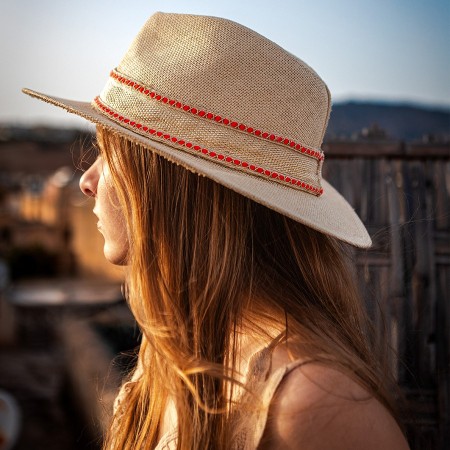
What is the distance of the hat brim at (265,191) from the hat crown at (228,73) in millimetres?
113

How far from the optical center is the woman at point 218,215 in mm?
1295

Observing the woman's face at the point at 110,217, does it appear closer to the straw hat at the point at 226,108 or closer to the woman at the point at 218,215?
the woman at the point at 218,215

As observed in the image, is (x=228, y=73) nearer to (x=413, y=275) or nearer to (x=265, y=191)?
(x=265, y=191)

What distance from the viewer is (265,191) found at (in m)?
1.33

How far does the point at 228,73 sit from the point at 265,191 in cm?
26

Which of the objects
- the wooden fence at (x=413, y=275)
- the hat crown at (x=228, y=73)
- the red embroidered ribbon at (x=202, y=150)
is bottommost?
the wooden fence at (x=413, y=275)

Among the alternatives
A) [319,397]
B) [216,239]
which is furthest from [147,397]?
[319,397]

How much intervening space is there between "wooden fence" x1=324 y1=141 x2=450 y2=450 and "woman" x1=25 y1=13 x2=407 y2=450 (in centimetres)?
76

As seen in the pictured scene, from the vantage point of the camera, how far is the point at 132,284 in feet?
4.69

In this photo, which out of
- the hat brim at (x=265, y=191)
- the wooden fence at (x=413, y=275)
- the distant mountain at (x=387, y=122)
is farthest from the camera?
the distant mountain at (x=387, y=122)

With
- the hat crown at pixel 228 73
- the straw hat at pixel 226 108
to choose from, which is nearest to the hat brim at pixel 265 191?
the straw hat at pixel 226 108

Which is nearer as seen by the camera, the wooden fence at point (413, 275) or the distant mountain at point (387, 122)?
the wooden fence at point (413, 275)

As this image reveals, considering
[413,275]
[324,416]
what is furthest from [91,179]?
[413,275]

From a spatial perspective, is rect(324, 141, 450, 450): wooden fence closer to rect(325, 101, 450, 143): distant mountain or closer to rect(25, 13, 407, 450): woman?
rect(325, 101, 450, 143): distant mountain
